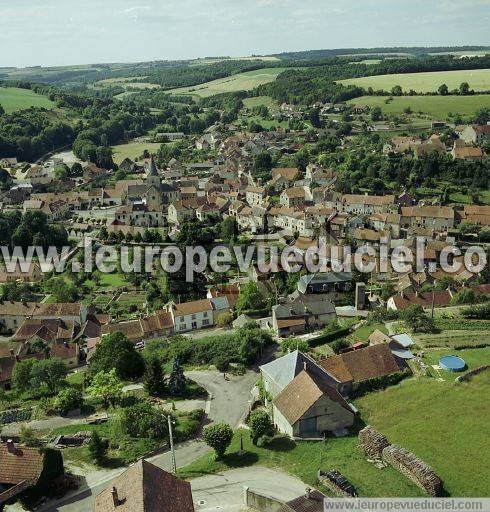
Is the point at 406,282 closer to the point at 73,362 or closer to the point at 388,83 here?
the point at 73,362

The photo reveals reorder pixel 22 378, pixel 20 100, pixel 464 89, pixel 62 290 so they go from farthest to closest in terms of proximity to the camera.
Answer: pixel 20 100
pixel 464 89
pixel 62 290
pixel 22 378

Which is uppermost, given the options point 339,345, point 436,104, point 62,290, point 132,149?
point 436,104

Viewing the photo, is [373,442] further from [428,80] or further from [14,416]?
[428,80]

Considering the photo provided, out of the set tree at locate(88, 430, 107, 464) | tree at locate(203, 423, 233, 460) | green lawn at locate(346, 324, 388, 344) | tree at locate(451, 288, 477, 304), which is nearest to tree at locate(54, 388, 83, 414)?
tree at locate(88, 430, 107, 464)

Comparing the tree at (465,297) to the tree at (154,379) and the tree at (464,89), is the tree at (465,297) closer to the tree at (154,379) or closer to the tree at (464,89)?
the tree at (154,379)

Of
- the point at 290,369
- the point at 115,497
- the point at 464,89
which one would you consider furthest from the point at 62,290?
the point at 464,89

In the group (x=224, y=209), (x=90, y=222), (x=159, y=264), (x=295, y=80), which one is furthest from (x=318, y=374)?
(x=295, y=80)
